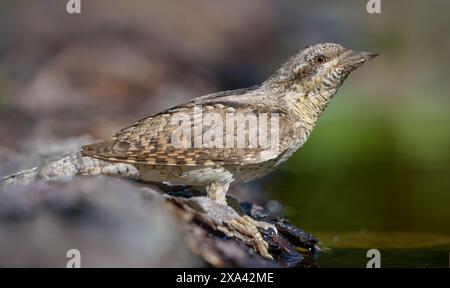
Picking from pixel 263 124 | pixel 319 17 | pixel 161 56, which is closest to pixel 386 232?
pixel 263 124

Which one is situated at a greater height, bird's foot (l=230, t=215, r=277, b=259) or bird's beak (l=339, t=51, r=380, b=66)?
bird's beak (l=339, t=51, r=380, b=66)

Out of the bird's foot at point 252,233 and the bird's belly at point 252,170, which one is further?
the bird's belly at point 252,170

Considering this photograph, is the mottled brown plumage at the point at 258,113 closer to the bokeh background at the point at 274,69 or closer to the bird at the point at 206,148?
the bird at the point at 206,148

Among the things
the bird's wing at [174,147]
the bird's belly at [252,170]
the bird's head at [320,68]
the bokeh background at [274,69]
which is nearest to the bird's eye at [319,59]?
the bird's head at [320,68]

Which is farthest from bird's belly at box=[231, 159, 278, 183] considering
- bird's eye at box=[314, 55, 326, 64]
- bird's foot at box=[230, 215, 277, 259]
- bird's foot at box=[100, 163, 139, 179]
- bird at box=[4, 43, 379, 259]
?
bird's eye at box=[314, 55, 326, 64]

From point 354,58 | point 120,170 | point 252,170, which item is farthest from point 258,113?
point 120,170

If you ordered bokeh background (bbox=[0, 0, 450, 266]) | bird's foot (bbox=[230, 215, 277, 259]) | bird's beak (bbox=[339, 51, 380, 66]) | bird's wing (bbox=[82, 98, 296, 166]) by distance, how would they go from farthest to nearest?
bokeh background (bbox=[0, 0, 450, 266]), bird's beak (bbox=[339, 51, 380, 66]), bird's wing (bbox=[82, 98, 296, 166]), bird's foot (bbox=[230, 215, 277, 259])

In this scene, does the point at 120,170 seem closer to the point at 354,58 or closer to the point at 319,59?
the point at 319,59

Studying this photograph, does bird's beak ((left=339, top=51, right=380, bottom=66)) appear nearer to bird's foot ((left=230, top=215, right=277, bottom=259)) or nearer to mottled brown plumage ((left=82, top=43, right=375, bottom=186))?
mottled brown plumage ((left=82, top=43, right=375, bottom=186))

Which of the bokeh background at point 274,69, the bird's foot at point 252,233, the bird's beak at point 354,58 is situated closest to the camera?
the bird's foot at point 252,233
